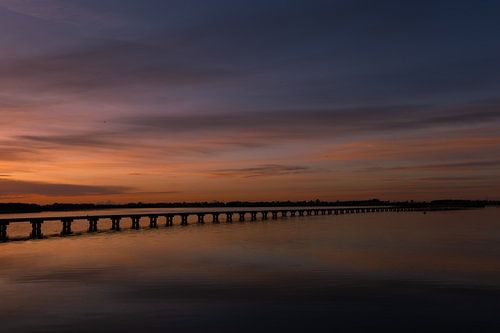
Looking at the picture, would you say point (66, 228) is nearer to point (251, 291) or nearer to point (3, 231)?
point (3, 231)

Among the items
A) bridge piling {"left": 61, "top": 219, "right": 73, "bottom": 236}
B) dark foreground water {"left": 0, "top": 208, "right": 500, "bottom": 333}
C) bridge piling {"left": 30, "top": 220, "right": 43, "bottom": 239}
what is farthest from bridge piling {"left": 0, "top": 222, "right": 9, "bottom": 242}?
dark foreground water {"left": 0, "top": 208, "right": 500, "bottom": 333}

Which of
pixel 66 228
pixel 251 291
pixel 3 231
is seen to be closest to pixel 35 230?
pixel 3 231

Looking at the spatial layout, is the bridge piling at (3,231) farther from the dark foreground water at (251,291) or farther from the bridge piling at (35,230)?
the dark foreground water at (251,291)

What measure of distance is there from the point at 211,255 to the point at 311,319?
71.1 ft

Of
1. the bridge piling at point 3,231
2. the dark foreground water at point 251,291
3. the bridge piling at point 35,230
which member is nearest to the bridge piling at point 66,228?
the bridge piling at point 35,230

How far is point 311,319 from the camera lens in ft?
56.0

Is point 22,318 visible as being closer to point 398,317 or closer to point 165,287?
point 165,287

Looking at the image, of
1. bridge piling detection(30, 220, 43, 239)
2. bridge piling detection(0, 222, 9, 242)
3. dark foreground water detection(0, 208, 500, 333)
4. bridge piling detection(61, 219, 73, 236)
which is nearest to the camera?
dark foreground water detection(0, 208, 500, 333)

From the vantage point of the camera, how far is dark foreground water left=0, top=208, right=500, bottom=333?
54.9ft

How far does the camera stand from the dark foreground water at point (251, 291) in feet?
54.9

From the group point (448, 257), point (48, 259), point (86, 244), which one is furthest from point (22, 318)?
point (86, 244)

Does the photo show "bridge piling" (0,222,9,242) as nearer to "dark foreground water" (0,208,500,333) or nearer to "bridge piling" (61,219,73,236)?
"bridge piling" (61,219,73,236)

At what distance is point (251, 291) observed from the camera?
2248 cm

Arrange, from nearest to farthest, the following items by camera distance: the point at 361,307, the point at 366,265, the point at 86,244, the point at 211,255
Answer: the point at 361,307 → the point at 366,265 → the point at 211,255 → the point at 86,244
